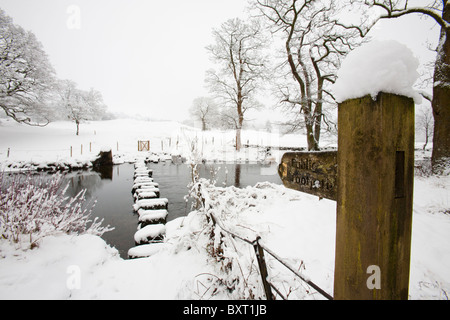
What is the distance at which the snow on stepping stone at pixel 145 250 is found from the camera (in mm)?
3145

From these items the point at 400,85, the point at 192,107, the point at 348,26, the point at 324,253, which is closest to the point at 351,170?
the point at 400,85

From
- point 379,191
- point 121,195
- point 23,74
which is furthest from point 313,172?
point 23,74

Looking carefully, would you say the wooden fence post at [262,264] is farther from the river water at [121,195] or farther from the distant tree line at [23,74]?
the distant tree line at [23,74]

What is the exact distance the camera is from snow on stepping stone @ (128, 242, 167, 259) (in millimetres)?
3145

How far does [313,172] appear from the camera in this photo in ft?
3.86

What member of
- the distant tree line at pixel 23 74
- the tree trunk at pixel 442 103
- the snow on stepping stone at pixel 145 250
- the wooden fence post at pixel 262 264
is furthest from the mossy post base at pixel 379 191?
the distant tree line at pixel 23 74

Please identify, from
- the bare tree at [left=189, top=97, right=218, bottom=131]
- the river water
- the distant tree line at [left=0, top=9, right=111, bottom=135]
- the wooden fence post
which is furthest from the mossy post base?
the bare tree at [left=189, top=97, right=218, bottom=131]

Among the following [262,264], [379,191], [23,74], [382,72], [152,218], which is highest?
[23,74]

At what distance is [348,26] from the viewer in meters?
8.84

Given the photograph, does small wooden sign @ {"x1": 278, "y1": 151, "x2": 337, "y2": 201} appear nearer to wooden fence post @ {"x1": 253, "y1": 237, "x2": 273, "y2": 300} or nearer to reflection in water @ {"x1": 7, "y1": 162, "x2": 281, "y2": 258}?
wooden fence post @ {"x1": 253, "y1": 237, "x2": 273, "y2": 300}

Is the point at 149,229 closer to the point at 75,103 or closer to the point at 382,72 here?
the point at 382,72

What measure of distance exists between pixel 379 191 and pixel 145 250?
3.46 meters

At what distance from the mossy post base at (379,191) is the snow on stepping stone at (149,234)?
137 inches

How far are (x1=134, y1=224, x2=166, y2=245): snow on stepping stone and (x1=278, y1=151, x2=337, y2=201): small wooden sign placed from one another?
313 cm
